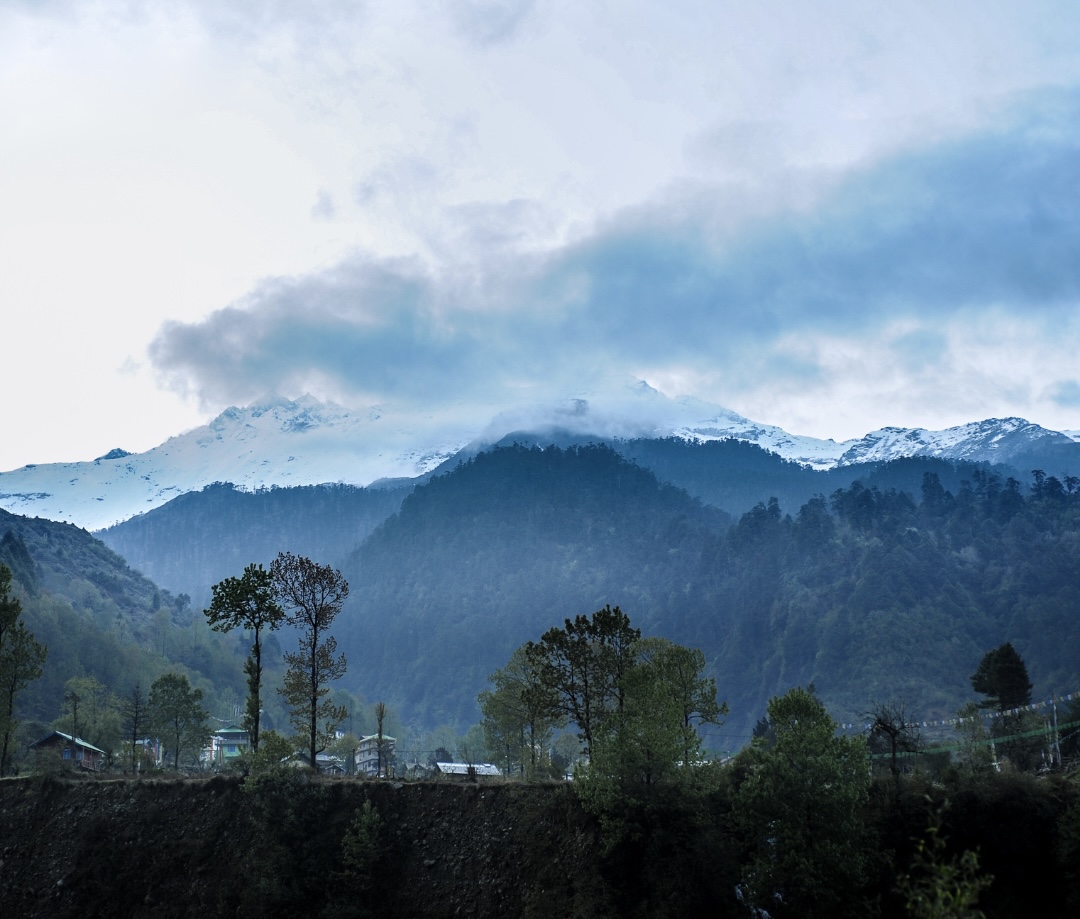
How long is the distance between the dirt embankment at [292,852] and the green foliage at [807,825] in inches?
424

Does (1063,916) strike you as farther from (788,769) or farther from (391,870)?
(391,870)

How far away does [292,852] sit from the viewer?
7125 cm

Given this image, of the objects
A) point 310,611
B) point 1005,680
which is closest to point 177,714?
point 310,611

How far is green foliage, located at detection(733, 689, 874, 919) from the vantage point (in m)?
57.2

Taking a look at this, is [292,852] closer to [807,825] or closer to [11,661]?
[807,825]

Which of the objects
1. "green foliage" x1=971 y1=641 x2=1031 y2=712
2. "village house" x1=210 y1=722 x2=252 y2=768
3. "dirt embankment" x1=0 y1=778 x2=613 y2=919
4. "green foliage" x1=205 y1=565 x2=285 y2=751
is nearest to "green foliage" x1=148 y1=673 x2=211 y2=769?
"village house" x1=210 y1=722 x2=252 y2=768

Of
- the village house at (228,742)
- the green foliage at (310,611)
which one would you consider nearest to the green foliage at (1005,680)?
the green foliage at (310,611)

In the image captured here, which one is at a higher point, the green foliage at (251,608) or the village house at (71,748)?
the green foliage at (251,608)

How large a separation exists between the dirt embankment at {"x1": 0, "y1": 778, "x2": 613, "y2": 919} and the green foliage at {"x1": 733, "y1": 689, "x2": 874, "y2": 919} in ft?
35.3

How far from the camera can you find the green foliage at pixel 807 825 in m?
57.2

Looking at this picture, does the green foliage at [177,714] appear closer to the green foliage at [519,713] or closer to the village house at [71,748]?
the village house at [71,748]

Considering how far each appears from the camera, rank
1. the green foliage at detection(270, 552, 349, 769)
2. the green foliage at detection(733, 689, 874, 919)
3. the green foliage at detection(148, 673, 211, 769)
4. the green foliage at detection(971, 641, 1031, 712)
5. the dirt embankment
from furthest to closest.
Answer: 1. the green foliage at detection(148, 673, 211, 769)
2. the green foliage at detection(971, 641, 1031, 712)
3. the green foliage at detection(270, 552, 349, 769)
4. the dirt embankment
5. the green foliage at detection(733, 689, 874, 919)

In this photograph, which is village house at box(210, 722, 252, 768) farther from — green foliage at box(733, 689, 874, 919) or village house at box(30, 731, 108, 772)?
green foliage at box(733, 689, 874, 919)

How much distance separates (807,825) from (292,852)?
123 feet
